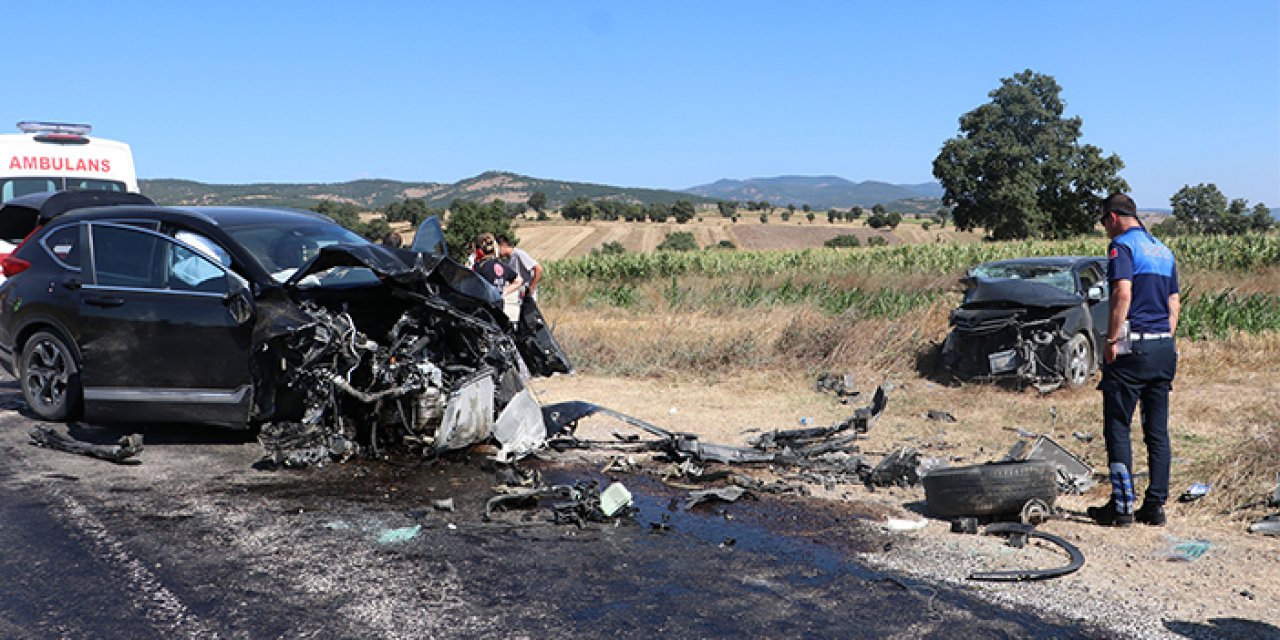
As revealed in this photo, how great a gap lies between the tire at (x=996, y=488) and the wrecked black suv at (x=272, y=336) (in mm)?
3091

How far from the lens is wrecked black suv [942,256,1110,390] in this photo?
1034 cm

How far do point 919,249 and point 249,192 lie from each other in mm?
74311

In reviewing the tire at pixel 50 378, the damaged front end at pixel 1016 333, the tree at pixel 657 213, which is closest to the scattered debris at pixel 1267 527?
the damaged front end at pixel 1016 333

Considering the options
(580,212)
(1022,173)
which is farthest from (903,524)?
(580,212)

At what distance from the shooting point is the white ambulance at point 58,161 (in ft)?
46.0

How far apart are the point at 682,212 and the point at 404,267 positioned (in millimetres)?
80552

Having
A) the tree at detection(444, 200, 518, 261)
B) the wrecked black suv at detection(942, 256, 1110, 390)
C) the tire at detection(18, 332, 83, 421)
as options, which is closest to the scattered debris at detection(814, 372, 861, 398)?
the wrecked black suv at detection(942, 256, 1110, 390)

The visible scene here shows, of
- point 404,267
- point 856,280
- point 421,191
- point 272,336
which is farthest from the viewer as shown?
point 421,191

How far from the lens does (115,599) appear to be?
4195mm

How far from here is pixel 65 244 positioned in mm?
7863

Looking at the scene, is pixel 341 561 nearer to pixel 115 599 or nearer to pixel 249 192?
pixel 115 599

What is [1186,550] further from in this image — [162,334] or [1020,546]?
[162,334]

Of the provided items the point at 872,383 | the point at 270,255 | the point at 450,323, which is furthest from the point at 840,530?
the point at 872,383

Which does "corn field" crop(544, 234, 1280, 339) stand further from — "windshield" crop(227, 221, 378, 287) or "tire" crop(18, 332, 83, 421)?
"tire" crop(18, 332, 83, 421)
